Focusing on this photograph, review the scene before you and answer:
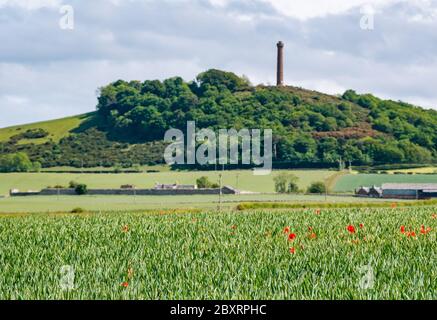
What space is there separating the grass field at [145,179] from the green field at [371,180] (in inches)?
167

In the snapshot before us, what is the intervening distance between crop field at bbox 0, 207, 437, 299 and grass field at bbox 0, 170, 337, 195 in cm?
9474

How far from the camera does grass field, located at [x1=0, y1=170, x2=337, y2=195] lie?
450 ft

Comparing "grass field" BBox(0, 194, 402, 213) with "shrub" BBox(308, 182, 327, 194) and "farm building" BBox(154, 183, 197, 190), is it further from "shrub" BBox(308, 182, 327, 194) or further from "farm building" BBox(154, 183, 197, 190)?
"shrub" BBox(308, 182, 327, 194)

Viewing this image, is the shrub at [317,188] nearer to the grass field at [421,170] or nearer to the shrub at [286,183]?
the shrub at [286,183]

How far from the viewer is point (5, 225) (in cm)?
4231

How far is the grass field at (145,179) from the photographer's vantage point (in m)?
137

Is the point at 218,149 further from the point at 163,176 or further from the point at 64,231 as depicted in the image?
the point at 64,231

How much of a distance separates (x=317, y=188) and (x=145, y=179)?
3277 centimetres

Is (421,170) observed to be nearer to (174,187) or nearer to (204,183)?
(204,183)

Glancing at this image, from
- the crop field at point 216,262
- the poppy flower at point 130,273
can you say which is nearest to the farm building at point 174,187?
the crop field at point 216,262

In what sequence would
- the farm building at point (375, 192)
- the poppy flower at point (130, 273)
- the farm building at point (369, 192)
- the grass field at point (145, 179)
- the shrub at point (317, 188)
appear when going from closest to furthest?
the poppy flower at point (130, 273) → the farm building at point (375, 192) → the farm building at point (369, 192) → the shrub at point (317, 188) → the grass field at point (145, 179)

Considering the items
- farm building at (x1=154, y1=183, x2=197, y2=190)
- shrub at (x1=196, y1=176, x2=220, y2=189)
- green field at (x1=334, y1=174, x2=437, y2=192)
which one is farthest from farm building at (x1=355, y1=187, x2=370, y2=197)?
shrub at (x1=196, y1=176, x2=220, y2=189)

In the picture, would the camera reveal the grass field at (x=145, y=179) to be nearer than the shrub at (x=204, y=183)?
No

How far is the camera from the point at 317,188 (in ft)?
425
